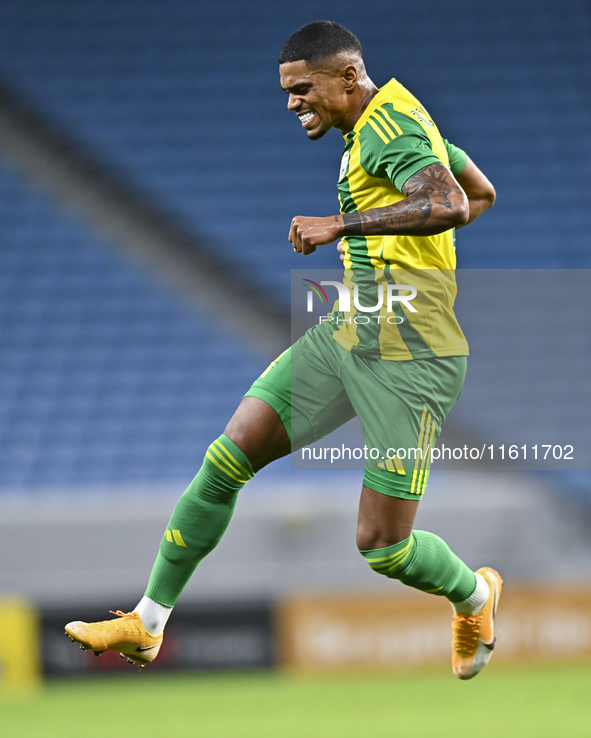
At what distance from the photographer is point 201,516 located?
9.94 ft

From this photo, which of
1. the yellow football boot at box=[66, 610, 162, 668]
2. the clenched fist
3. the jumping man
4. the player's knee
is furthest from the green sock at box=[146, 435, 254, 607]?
the clenched fist

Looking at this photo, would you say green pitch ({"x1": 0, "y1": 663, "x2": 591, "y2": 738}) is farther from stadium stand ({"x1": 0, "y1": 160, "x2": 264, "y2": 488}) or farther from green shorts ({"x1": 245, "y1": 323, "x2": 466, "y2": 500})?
green shorts ({"x1": 245, "y1": 323, "x2": 466, "y2": 500})

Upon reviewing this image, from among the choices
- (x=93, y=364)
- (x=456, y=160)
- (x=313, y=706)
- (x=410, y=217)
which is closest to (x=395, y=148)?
(x=410, y=217)

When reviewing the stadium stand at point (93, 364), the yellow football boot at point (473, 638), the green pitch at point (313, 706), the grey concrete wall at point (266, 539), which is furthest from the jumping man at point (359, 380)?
the stadium stand at point (93, 364)

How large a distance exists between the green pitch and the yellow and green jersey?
491 cm

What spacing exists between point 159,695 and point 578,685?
11.3 feet

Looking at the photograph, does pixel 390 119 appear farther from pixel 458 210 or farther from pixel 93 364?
pixel 93 364

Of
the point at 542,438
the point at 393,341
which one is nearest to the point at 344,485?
the point at 542,438

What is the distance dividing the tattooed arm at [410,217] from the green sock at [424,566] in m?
0.95

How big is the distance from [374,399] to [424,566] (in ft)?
1.78

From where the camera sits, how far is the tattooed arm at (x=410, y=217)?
261 cm

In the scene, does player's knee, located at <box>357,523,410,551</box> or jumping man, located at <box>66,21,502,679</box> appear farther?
player's knee, located at <box>357,523,410,551</box>

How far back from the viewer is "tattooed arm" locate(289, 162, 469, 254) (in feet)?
8.57

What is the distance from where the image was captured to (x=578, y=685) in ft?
27.4
